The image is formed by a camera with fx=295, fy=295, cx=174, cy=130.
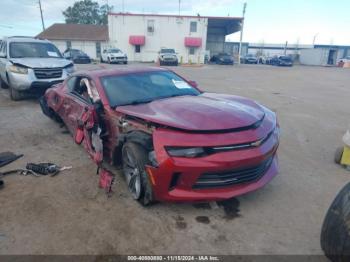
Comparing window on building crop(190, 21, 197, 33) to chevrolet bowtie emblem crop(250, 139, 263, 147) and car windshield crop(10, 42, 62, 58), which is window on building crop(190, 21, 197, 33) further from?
chevrolet bowtie emblem crop(250, 139, 263, 147)

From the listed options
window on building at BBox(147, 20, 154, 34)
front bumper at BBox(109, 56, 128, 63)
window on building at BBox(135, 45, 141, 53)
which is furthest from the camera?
window on building at BBox(135, 45, 141, 53)

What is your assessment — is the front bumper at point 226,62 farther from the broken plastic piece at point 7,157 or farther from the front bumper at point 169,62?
the broken plastic piece at point 7,157

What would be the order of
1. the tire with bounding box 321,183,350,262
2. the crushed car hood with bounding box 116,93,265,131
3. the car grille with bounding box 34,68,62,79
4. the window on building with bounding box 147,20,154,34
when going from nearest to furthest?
the tire with bounding box 321,183,350,262, the crushed car hood with bounding box 116,93,265,131, the car grille with bounding box 34,68,62,79, the window on building with bounding box 147,20,154,34

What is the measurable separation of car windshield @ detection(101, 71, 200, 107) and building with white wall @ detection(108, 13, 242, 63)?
33.2m

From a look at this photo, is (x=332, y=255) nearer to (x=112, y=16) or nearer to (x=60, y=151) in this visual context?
(x=60, y=151)

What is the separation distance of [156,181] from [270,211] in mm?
1298

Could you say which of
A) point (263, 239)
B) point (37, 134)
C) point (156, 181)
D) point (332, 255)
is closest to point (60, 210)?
point (156, 181)

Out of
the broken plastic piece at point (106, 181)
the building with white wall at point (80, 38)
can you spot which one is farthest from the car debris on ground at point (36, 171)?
the building with white wall at point (80, 38)

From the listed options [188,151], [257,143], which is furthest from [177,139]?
[257,143]

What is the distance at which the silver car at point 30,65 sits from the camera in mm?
8336

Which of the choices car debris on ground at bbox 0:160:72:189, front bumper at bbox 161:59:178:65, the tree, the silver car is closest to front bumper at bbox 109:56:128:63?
front bumper at bbox 161:59:178:65

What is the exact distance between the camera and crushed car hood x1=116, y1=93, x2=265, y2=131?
301cm

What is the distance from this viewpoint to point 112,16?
37.1m

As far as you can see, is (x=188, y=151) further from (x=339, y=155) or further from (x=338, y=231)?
(x=339, y=155)
